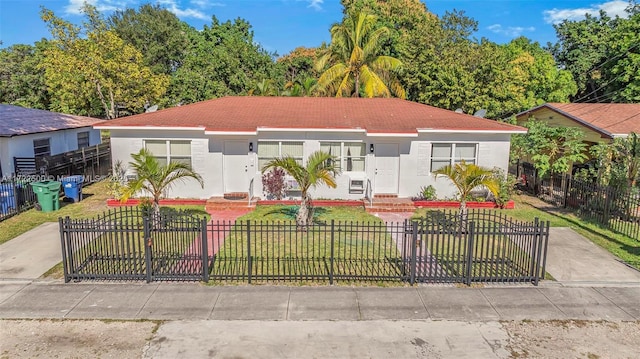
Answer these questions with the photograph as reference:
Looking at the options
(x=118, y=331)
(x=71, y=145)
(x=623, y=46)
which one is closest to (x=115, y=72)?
(x=71, y=145)

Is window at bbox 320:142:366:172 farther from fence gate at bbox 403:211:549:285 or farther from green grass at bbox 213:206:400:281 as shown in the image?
fence gate at bbox 403:211:549:285

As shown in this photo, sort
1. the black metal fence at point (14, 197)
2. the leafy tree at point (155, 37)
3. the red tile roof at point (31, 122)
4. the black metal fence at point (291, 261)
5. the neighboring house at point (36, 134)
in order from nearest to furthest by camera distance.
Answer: the black metal fence at point (291, 261) → the black metal fence at point (14, 197) → the neighboring house at point (36, 134) → the red tile roof at point (31, 122) → the leafy tree at point (155, 37)

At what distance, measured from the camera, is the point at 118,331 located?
7.45 metres

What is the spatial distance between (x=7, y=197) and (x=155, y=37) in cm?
3734

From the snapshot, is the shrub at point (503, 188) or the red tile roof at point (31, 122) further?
the red tile roof at point (31, 122)

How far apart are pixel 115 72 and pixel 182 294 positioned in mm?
27081

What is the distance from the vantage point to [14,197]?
14.6 meters

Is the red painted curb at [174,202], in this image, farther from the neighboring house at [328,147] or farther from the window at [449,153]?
the window at [449,153]

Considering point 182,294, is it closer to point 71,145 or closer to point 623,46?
point 71,145

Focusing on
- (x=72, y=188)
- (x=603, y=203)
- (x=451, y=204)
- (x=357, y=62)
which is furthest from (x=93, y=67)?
(x=603, y=203)

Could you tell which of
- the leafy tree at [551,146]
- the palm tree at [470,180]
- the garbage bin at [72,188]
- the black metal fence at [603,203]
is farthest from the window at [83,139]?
the black metal fence at [603,203]

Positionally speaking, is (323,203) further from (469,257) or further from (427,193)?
(469,257)

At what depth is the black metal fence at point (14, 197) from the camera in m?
14.4

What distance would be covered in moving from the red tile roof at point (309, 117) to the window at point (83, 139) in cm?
869
